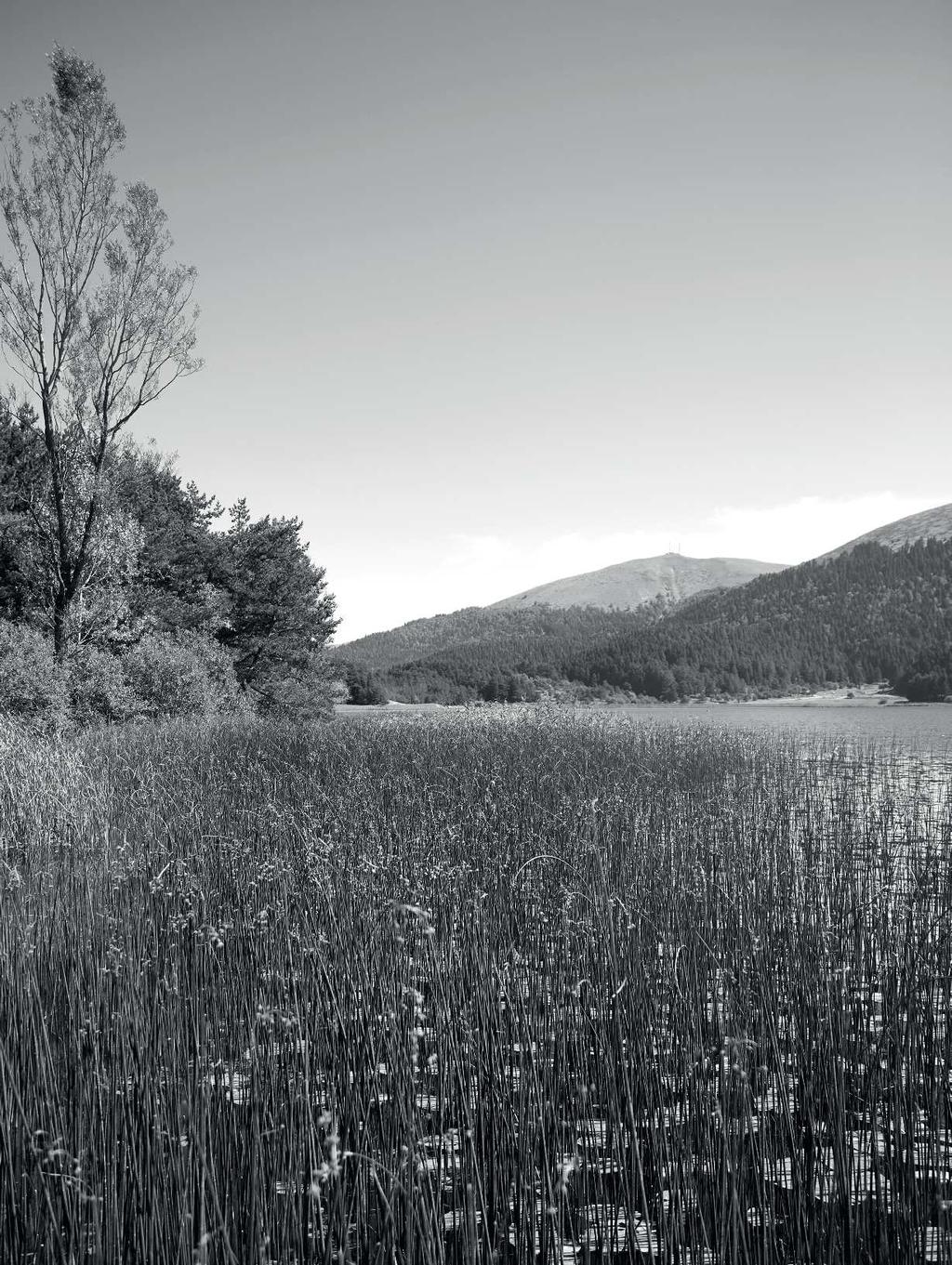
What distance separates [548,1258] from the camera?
71.8 inches

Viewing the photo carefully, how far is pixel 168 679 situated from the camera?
17297 mm

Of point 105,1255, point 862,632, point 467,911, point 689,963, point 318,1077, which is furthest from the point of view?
point 862,632

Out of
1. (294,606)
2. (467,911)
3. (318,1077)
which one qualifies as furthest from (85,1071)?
(294,606)

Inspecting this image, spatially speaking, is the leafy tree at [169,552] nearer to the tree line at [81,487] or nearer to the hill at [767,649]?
the tree line at [81,487]

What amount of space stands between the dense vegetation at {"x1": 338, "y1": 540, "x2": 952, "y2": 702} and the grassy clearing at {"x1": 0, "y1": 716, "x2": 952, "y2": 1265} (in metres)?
63.8

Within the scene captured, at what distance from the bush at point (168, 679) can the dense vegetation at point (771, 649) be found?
50333mm

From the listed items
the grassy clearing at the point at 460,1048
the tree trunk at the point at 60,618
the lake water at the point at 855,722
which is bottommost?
the lake water at the point at 855,722

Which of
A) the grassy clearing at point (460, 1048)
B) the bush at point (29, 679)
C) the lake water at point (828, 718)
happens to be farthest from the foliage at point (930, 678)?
the grassy clearing at point (460, 1048)

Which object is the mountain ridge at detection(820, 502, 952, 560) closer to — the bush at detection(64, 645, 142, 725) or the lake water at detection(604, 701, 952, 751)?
the lake water at detection(604, 701, 952, 751)

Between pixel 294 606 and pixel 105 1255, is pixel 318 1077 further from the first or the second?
pixel 294 606

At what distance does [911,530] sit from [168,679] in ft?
487

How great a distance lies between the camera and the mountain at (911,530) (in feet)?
432

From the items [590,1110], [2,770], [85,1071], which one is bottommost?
[590,1110]

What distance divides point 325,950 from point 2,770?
16.8ft
